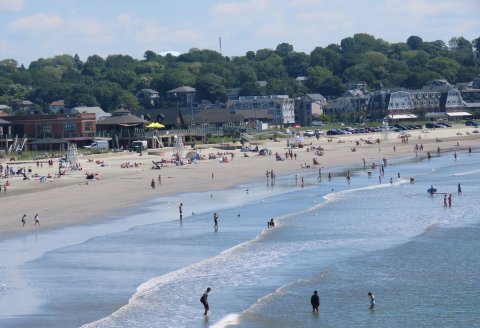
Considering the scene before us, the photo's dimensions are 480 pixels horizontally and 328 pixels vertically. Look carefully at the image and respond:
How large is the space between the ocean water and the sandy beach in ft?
10.5

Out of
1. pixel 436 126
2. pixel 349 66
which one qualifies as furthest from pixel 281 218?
pixel 349 66

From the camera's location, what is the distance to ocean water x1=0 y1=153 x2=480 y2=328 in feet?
97.6

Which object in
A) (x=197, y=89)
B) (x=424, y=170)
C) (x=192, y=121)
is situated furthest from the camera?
(x=197, y=89)

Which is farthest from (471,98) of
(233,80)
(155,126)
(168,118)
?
(155,126)

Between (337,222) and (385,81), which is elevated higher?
(385,81)

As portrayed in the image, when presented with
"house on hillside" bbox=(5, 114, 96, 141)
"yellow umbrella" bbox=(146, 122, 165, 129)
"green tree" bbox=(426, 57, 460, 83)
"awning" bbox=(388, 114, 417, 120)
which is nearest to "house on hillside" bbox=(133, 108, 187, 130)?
"yellow umbrella" bbox=(146, 122, 165, 129)

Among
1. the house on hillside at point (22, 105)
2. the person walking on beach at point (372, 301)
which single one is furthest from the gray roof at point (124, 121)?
the person walking on beach at point (372, 301)

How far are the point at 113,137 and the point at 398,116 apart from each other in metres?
65.4

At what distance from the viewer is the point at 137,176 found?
72.8 m

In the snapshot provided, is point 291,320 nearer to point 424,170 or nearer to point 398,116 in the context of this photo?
point 424,170

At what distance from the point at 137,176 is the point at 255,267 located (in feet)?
122

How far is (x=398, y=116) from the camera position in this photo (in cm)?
15312

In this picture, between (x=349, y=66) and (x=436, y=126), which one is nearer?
(x=436, y=126)

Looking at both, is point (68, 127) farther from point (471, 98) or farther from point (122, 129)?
point (471, 98)
